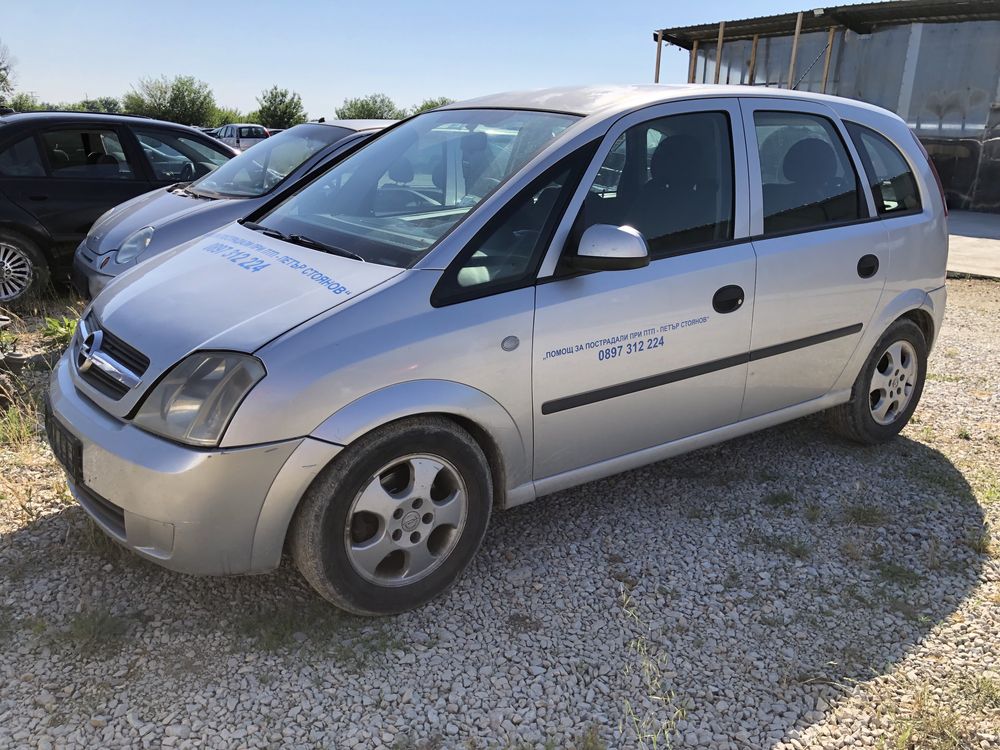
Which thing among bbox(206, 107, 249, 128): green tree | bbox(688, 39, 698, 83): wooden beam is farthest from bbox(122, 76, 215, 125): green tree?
bbox(688, 39, 698, 83): wooden beam

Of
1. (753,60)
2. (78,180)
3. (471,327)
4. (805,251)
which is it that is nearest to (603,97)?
(805,251)

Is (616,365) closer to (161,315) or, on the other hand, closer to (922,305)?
(161,315)

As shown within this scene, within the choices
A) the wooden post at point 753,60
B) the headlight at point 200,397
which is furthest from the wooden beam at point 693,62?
the headlight at point 200,397

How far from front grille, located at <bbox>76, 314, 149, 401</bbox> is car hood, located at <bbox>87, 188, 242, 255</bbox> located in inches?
120

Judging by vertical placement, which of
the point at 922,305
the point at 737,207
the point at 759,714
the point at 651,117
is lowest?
the point at 759,714

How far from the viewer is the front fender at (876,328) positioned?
13.2 feet

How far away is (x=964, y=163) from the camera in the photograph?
16016mm

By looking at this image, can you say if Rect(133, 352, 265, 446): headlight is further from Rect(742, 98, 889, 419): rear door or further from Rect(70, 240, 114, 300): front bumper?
Rect(70, 240, 114, 300): front bumper

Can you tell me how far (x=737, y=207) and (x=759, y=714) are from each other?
2013 mm

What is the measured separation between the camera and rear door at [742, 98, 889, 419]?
139 inches

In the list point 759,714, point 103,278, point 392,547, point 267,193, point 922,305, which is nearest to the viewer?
point 759,714

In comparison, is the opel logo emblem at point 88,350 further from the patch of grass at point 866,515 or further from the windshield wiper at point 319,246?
the patch of grass at point 866,515

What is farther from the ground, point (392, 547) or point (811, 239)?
point (811, 239)

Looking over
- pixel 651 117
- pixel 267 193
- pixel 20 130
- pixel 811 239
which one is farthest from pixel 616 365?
pixel 20 130
